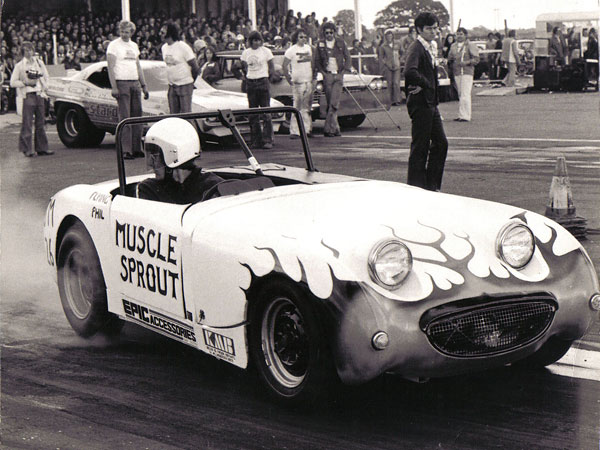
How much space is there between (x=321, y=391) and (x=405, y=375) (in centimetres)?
34

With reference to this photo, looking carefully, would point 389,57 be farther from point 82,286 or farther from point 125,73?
point 82,286

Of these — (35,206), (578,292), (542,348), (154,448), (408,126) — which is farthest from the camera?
(408,126)

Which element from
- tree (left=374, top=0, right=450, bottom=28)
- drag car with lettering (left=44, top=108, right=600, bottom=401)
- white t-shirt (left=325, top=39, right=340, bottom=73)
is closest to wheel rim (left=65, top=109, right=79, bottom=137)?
white t-shirt (left=325, top=39, right=340, bottom=73)

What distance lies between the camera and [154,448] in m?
3.98

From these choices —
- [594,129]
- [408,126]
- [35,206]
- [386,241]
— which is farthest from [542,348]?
[408,126]

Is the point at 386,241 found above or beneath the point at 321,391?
above

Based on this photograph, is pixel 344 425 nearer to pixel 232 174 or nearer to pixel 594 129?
pixel 232 174

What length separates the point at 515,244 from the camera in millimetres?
4348

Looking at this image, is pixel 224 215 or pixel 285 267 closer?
pixel 285 267

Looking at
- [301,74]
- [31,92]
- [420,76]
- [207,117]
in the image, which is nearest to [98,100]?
[31,92]

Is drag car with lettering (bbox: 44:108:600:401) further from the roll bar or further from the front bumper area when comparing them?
the roll bar

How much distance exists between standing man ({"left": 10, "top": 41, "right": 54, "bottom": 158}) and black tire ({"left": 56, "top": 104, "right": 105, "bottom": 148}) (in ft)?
2.98

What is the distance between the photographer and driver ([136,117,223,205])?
536cm

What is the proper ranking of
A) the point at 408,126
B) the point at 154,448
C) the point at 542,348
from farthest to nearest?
the point at 408,126 → the point at 542,348 → the point at 154,448
